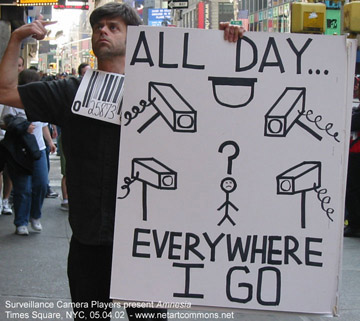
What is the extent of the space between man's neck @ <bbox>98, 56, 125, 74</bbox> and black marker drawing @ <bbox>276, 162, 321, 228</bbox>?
882mm

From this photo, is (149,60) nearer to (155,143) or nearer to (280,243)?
(155,143)

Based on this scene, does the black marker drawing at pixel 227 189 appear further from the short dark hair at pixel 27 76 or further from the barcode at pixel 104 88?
the short dark hair at pixel 27 76

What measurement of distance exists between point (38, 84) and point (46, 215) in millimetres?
5582

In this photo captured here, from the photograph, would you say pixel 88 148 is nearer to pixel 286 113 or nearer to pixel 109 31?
pixel 109 31

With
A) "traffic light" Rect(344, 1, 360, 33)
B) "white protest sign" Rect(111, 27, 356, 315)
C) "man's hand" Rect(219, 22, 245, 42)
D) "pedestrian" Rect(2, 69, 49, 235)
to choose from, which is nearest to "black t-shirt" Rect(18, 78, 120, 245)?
"white protest sign" Rect(111, 27, 356, 315)

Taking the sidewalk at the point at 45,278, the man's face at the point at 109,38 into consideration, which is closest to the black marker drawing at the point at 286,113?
the man's face at the point at 109,38

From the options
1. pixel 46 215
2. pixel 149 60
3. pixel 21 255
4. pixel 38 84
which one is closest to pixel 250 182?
pixel 149 60

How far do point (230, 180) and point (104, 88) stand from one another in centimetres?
72

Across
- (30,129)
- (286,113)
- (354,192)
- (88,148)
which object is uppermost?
(286,113)

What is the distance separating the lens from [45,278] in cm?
557

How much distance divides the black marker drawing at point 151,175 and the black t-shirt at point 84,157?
167 mm

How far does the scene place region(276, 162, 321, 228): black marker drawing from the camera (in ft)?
9.07

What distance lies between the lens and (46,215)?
8430 mm

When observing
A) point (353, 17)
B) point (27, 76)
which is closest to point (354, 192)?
point (27, 76)
